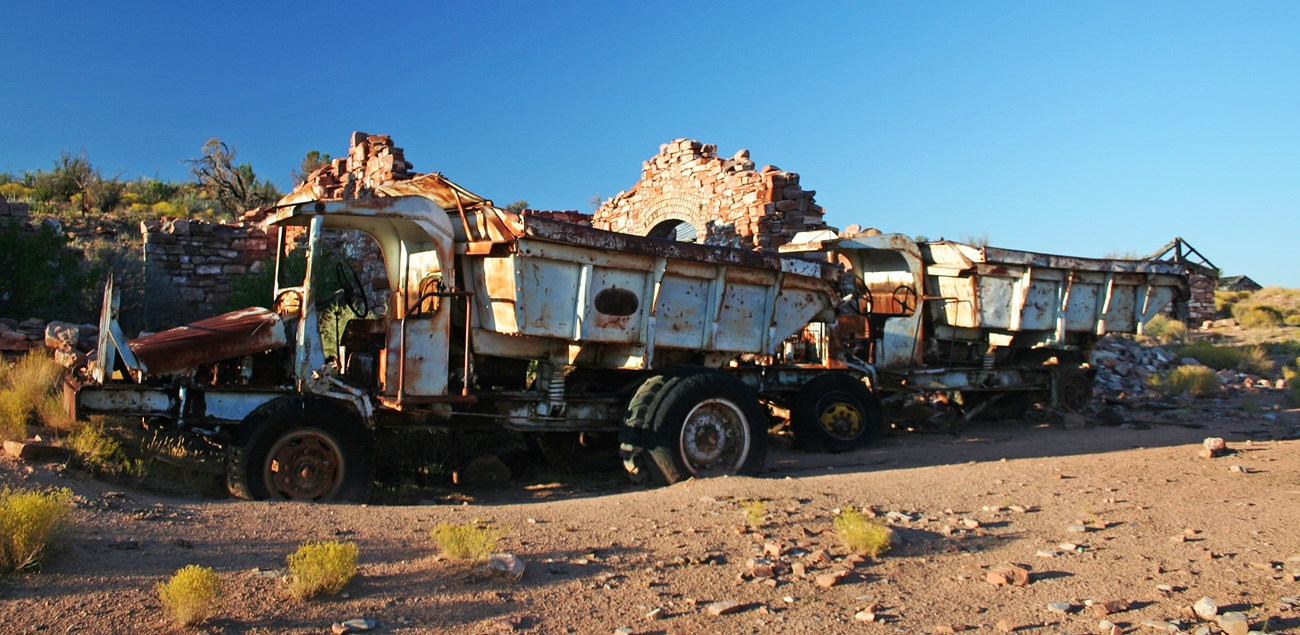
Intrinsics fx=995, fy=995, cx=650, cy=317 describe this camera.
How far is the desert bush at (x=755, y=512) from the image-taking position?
21.0ft

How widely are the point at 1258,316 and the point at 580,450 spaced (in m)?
30.5

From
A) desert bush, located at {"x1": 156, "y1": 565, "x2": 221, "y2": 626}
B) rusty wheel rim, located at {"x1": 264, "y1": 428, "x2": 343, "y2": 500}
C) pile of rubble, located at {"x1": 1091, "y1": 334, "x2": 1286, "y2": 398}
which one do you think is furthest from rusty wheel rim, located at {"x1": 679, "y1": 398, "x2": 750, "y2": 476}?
pile of rubble, located at {"x1": 1091, "y1": 334, "x2": 1286, "y2": 398}

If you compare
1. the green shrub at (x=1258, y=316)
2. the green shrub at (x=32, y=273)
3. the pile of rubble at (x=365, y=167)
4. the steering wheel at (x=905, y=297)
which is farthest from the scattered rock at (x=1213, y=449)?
the green shrub at (x=1258, y=316)

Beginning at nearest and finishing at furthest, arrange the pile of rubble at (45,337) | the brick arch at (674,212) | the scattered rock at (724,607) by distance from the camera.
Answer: the scattered rock at (724,607)
the pile of rubble at (45,337)
the brick arch at (674,212)

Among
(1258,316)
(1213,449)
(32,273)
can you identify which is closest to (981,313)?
(1213,449)

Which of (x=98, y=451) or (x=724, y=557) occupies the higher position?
(x=98, y=451)

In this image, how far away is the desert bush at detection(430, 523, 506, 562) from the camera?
5305mm

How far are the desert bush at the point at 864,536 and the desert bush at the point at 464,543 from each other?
2.06 m

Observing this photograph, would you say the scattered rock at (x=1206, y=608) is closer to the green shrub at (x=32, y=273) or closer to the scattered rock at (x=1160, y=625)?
the scattered rock at (x=1160, y=625)

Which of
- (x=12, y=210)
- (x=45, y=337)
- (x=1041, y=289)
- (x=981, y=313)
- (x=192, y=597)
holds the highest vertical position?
(x=12, y=210)

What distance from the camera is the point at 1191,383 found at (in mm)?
17297

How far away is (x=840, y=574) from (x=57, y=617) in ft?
12.3

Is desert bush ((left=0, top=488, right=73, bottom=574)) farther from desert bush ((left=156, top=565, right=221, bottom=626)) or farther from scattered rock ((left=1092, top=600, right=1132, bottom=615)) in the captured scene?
scattered rock ((left=1092, top=600, right=1132, bottom=615))

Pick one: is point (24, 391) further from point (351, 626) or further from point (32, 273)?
point (351, 626)
